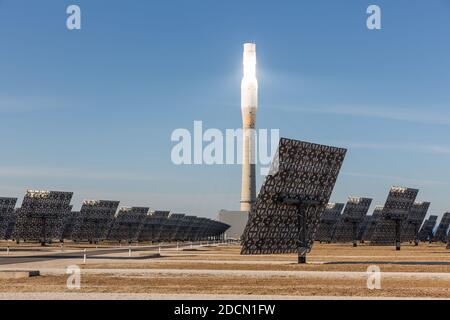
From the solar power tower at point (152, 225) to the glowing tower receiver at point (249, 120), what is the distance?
52552 millimetres

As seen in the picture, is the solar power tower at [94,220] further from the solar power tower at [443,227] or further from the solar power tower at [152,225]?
the solar power tower at [443,227]

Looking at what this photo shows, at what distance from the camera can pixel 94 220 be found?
105125 millimetres

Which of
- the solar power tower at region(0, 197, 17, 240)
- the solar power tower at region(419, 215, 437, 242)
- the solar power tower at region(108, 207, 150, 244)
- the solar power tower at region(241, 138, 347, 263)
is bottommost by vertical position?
the solar power tower at region(419, 215, 437, 242)

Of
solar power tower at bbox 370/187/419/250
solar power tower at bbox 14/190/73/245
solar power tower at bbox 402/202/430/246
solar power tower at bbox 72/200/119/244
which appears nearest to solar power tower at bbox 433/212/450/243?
solar power tower at bbox 402/202/430/246

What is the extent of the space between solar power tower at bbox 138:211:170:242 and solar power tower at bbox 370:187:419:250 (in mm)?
54917

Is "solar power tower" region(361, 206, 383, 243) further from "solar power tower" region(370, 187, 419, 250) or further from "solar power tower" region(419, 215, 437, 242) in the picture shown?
"solar power tower" region(370, 187, 419, 250)

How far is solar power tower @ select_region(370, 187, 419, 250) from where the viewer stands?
272 ft

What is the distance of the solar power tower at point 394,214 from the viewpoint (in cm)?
8288

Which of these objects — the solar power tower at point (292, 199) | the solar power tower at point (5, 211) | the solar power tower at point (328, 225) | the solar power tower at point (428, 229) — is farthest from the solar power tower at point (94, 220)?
the solar power tower at point (428, 229)

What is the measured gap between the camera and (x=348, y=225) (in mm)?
122312

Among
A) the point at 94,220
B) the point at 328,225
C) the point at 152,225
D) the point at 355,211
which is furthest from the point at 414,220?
the point at 152,225
